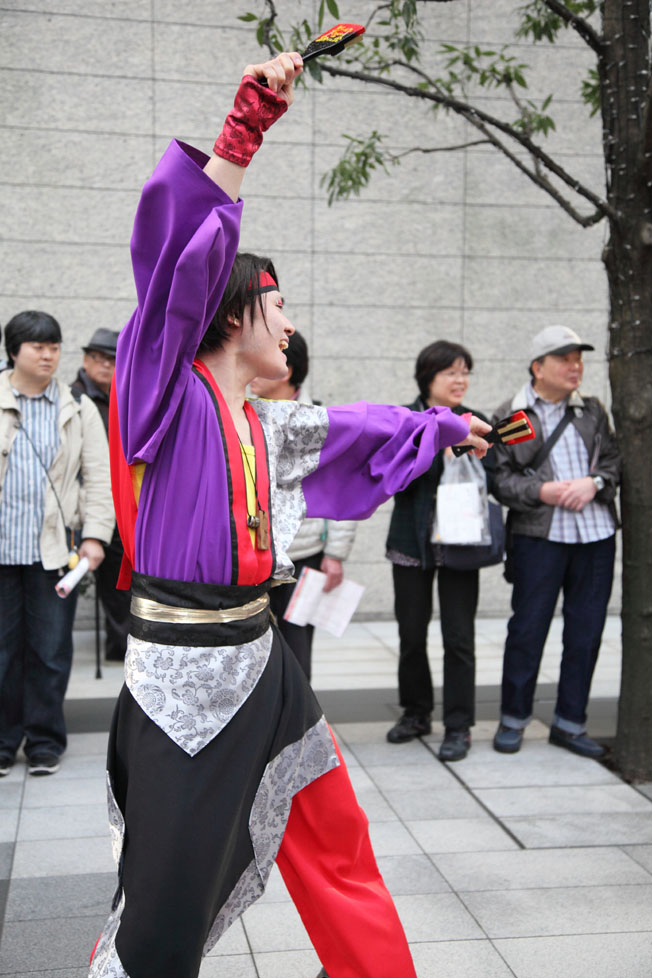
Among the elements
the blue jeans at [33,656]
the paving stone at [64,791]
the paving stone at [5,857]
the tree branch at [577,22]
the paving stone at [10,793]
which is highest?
the tree branch at [577,22]

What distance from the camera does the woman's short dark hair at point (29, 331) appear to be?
15.4 ft

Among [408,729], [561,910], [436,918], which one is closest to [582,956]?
[561,910]

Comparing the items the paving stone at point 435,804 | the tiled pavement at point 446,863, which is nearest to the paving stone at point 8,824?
the tiled pavement at point 446,863

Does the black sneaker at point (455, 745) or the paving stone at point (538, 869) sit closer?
the paving stone at point (538, 869)

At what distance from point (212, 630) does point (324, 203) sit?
19.7 feet

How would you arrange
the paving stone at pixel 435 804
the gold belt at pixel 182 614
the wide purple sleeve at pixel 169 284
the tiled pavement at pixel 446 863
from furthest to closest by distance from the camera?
the paving stone at pixel 435 804, the tiled pavement at pixel 446 863, the gold belt at pixel 182 614, the wide purple sleeve at pixel 169 284

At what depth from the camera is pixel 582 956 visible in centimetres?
311

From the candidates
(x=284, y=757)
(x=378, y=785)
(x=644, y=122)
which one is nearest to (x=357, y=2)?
(x=644, y=122)


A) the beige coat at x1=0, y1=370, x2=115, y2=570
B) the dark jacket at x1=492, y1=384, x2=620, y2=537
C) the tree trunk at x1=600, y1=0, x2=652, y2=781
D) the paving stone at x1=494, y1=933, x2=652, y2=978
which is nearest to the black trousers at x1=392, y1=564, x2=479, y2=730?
the dark jacket at x1=492, y1=384, x2=620, y2=537

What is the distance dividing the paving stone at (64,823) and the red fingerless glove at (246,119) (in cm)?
272

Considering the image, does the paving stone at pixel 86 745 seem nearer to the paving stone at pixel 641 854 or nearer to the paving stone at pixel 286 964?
the paving stone at pixel 286 964

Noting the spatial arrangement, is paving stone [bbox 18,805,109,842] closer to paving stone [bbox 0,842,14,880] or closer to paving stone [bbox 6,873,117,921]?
paving stone [bbox 0,842,14,880]

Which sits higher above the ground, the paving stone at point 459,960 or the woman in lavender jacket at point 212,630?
the woman in lavender jacket at point 212,630

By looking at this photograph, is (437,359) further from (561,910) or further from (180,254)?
(180,254)
